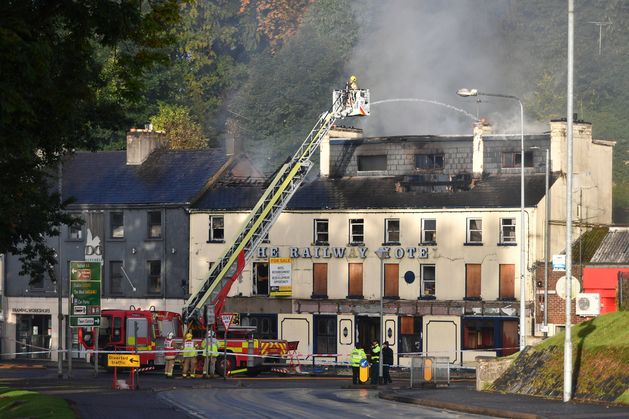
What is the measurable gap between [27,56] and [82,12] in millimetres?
2369

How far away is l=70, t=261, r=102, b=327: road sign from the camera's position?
181ft

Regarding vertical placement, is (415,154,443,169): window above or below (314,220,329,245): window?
above

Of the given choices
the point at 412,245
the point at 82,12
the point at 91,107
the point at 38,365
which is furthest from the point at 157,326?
the point at 82,12

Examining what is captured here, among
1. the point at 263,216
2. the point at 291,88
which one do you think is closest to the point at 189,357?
the point at 263,216

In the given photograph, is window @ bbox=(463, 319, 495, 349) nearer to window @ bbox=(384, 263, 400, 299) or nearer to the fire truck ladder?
window @ bbox=(384, 263, 400, 299)

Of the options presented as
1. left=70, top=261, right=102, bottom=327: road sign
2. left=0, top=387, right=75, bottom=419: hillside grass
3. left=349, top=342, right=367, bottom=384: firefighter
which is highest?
left=70, top=261, right=102, bottom=327: road sign

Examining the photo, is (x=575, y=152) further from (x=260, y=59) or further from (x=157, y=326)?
(x=260, y=59)

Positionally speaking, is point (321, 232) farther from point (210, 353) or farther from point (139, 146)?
point (210, 353)

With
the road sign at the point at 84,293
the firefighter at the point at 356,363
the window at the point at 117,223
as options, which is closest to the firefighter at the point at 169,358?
the road sign at the point at 84,293

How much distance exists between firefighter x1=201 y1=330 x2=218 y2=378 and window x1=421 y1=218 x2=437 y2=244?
62.3ft

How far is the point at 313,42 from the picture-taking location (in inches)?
4717

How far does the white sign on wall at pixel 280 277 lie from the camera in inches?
3076

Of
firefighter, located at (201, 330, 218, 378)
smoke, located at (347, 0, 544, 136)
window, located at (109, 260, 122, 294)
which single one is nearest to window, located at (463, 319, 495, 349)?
firefighter, located at (201, 330, 218, 378)

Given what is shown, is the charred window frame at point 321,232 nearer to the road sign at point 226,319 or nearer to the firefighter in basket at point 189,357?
the road sign at point 226,319
